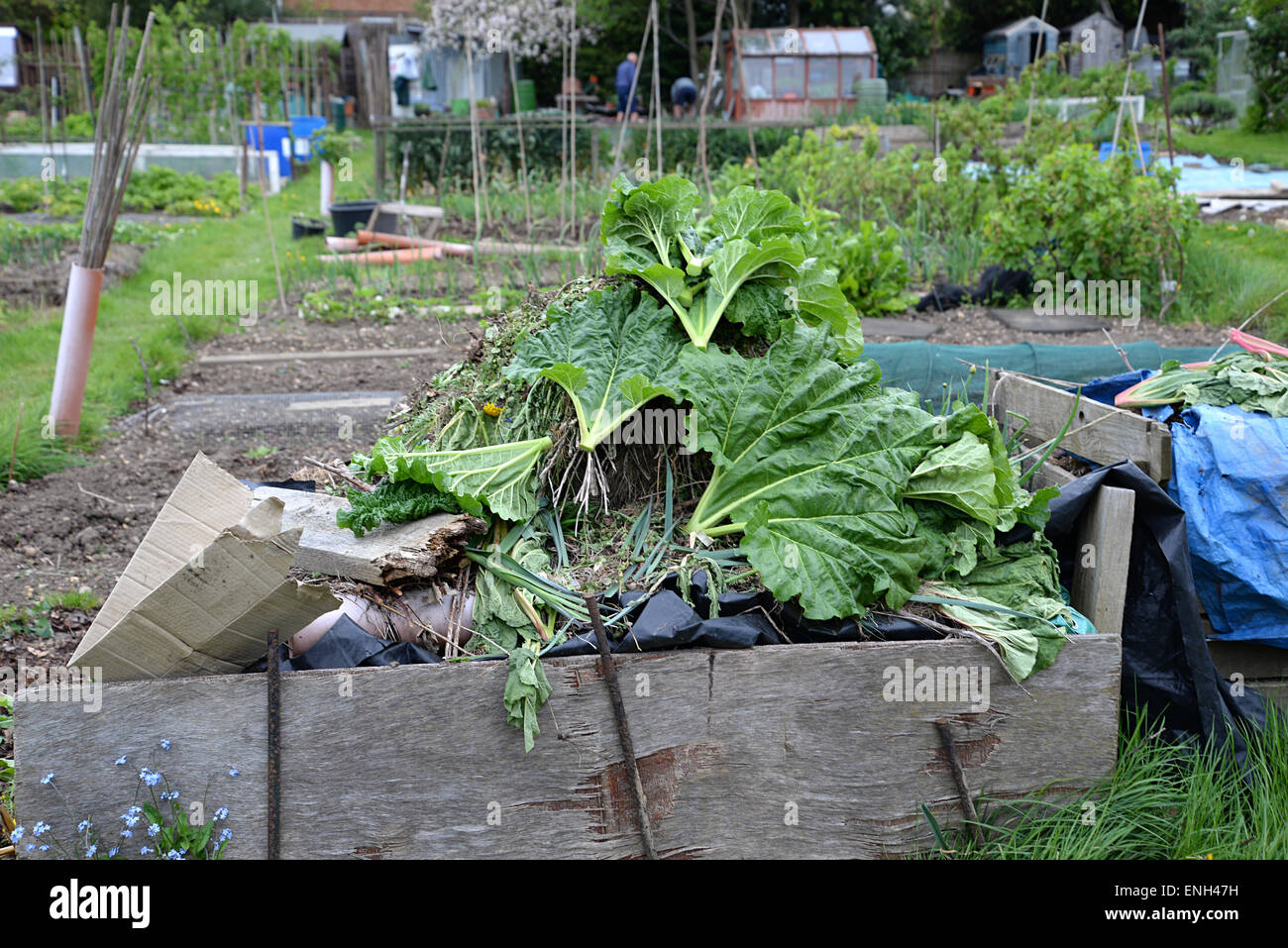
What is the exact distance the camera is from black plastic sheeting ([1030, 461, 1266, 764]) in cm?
272

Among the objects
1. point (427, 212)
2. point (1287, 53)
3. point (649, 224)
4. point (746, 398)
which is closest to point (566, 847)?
point (746, 398)

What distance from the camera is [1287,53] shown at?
64.9 feet

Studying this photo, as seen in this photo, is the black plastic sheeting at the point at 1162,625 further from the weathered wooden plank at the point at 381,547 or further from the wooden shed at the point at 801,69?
the wooden shed at the point at 801,69

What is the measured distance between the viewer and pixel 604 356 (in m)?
2.79

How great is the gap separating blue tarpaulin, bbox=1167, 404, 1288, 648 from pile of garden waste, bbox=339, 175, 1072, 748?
573mm

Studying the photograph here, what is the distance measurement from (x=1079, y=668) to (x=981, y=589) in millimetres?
303

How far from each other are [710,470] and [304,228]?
1037 cm

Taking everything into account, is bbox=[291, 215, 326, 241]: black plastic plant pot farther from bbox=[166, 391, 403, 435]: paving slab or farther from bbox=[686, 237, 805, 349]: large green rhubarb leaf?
bbox=[686, 237, 805, 349]: large green rhubarb leaf

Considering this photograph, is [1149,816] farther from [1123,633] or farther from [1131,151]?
[1131,151]

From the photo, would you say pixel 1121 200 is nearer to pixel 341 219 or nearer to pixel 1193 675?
pixel 1193 675

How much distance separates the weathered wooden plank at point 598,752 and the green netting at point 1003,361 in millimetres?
2212

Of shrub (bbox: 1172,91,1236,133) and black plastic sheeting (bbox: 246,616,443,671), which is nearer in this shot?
black plastic sheeting (bbox: 246,616,443,671)

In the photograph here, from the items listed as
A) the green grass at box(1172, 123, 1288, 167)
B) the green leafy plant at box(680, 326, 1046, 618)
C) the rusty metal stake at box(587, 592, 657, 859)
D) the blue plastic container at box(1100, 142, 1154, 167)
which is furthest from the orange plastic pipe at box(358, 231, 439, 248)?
the green grass at box(1172, 123, 1288, 167)

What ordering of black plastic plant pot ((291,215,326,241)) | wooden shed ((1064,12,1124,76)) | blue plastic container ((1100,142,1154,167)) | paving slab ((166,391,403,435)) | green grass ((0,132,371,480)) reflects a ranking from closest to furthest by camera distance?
green grass ((0,132,371,480)), paving slab ((166,391,403,435)), blue plastic container ((1100,142,1154,167)), black plastic plant pot ((291,215,326,241)), wooden shed ((1064,12,1124,76))
